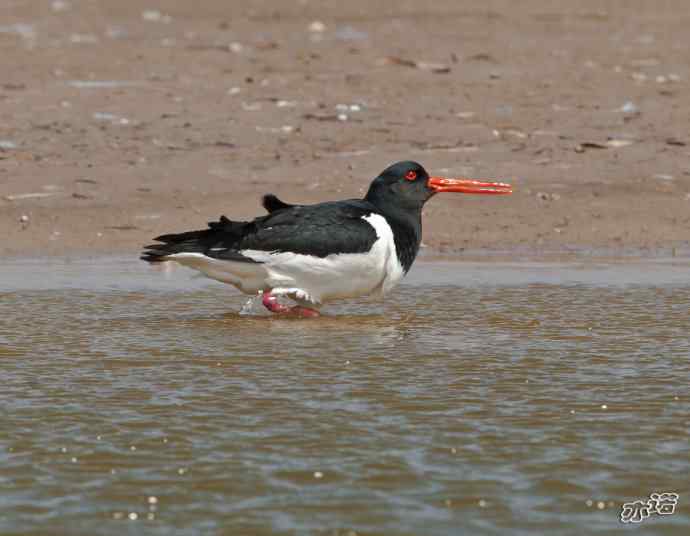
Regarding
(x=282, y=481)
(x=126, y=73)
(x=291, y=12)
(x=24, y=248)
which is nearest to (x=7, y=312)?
(x=24, y=248)

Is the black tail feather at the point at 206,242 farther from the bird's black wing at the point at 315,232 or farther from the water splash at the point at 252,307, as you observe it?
the water splash at the point at 252,307

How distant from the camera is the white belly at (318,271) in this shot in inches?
322

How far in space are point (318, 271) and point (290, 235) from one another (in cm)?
26

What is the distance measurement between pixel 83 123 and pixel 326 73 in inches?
126

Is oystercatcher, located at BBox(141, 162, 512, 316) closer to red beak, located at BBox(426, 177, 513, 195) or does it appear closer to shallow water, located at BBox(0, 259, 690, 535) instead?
shallow water, located at BBox(0, 259, 690, 535)

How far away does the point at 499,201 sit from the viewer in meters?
12.2

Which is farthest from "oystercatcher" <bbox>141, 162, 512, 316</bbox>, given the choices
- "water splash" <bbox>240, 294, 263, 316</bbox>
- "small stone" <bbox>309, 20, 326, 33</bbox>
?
"small stone" <bbox>309, 20, 326, 33</bbox>

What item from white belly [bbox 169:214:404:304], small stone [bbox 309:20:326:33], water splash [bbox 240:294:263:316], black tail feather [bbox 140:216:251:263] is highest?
small stone [bbox 309:20:326:33]

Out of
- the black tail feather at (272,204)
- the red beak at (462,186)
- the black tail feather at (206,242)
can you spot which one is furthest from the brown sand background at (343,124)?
the black tail feather at (272,204)

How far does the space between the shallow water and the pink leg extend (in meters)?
0.12

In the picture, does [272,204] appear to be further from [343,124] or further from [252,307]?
[343,124]

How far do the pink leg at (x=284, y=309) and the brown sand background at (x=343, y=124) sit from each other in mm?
2707

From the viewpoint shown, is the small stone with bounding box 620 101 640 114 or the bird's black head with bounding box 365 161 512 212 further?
the small stone with bounding box 620 101 640 114

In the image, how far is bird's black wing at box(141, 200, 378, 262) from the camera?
8.18 metres
